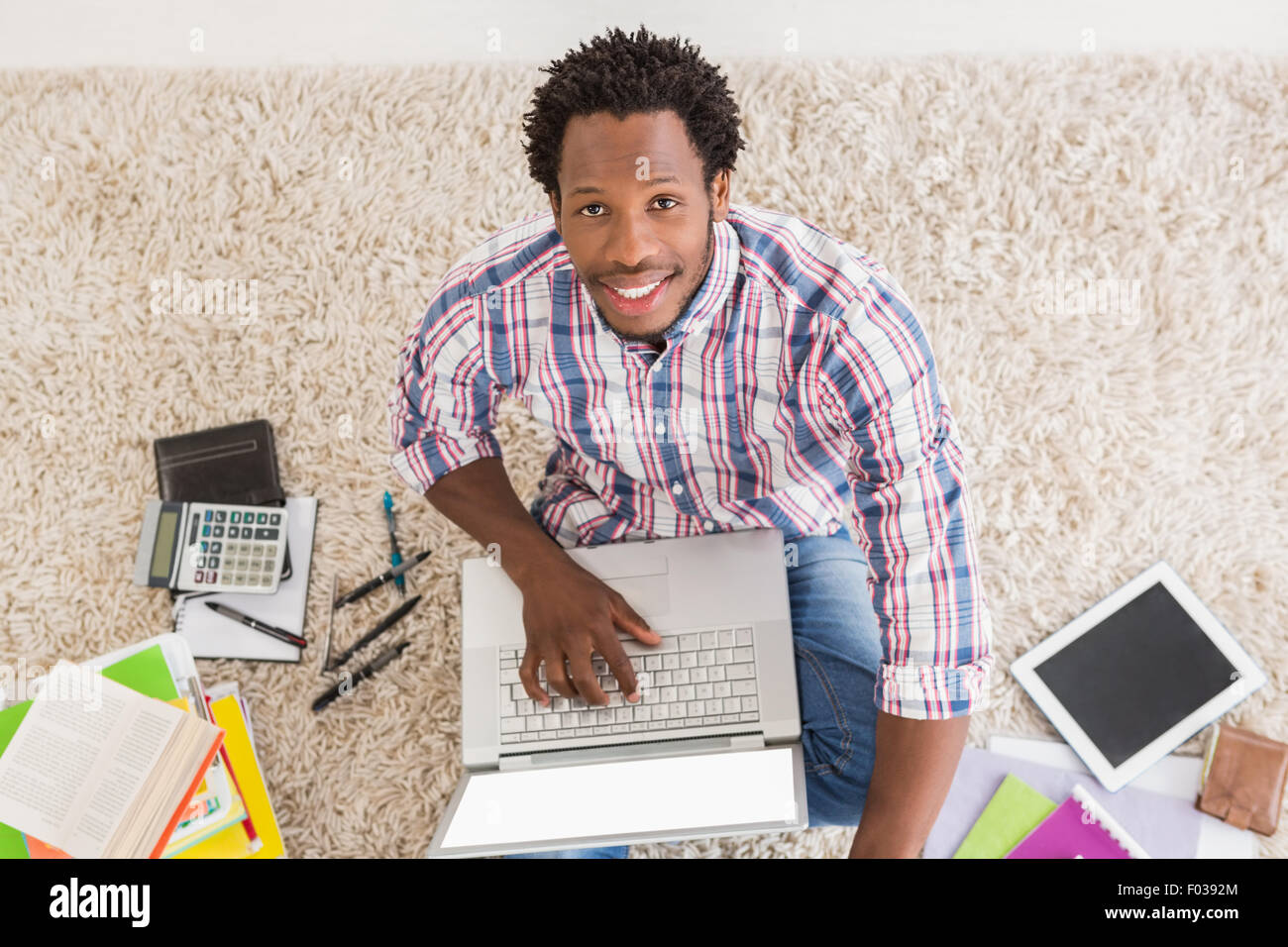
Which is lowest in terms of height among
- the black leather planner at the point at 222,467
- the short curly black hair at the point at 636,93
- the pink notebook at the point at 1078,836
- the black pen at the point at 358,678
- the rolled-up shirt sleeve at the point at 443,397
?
the pink notebook at the point at 1078,836

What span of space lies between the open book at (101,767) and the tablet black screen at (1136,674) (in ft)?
3.75

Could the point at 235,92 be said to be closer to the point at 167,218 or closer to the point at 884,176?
the point at 167,218

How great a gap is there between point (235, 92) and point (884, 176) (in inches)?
41.4

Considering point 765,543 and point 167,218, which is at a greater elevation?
point 167,218

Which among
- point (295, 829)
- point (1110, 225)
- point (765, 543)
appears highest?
point (1110, 225)

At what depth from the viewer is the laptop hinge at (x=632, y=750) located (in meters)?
0.99

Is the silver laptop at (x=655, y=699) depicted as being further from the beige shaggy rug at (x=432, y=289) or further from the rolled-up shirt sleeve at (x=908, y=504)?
the beige shaggy rug at (x=432, y=289)

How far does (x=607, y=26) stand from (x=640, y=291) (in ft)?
2.85

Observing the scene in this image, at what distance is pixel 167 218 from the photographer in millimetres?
1521

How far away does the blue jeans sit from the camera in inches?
42.7

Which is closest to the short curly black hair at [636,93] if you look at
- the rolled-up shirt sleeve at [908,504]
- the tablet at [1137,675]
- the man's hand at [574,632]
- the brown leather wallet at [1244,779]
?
the rolled-up shirt sleeve at [908,504]
